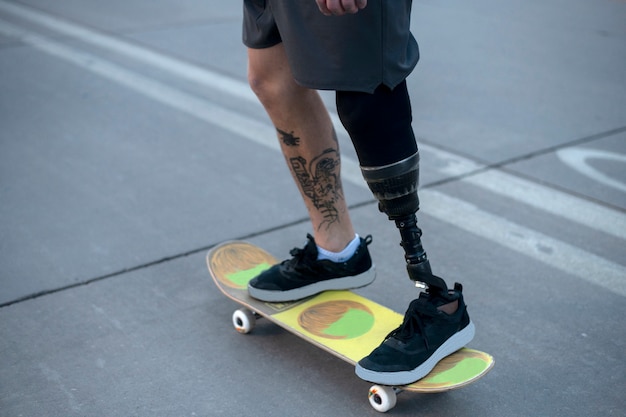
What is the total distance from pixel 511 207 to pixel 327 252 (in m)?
1.40

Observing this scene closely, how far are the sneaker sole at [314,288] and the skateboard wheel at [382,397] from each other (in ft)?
1.78

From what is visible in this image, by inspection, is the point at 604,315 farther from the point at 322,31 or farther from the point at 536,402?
the point at 322,31

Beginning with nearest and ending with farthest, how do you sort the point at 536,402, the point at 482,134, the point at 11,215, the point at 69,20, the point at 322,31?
the point at 322,31, the point at 536,402, the point at 11,215, the point at 482,134, the point at 69,20

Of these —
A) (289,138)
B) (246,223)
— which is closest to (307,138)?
(289,138)

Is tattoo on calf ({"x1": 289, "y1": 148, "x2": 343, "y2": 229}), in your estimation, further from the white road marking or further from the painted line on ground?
the white road marking

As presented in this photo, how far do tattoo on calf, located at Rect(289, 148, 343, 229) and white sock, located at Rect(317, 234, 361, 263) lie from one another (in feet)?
0.30

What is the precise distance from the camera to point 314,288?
2.84 metres

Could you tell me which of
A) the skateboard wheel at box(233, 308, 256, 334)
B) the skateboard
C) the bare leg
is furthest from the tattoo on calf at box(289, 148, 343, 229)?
the skateboard wheel at box(233, 308, 256, 334)

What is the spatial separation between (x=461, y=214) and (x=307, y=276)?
1259 mm

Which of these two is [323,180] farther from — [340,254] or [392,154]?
[392,154]

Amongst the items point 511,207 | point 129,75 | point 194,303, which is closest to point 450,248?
point 511,207

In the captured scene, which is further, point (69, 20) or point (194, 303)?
point (69, 20)

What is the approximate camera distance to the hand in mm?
2045

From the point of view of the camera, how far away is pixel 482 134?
4.87 meters
